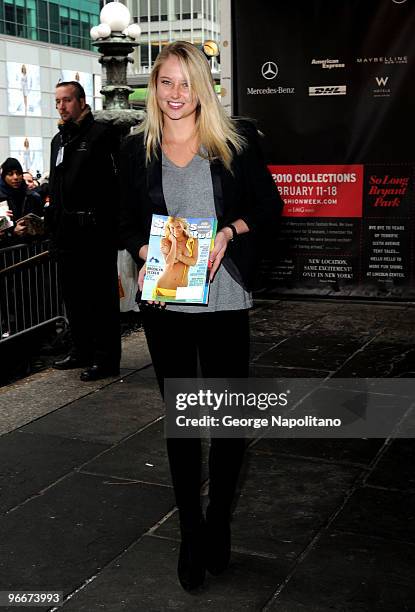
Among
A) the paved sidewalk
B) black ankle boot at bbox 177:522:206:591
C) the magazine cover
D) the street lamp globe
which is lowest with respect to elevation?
the paved sidewalk

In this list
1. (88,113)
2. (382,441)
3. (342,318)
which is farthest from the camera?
(342,318)

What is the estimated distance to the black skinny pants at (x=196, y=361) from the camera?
3.02m

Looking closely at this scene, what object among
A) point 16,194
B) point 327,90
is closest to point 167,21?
point 16,194

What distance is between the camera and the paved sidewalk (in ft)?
10.2

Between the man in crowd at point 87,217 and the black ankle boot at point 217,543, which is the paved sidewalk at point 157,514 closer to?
the black ankle boot at point 217,543

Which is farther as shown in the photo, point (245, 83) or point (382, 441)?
point (245, 83)

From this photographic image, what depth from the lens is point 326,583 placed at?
10.3 feet

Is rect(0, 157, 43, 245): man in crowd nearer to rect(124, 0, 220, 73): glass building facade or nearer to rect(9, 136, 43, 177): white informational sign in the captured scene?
rect(9, 136, 43, 177): white informational sign

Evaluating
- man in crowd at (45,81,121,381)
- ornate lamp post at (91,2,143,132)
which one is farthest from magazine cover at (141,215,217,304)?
ornate lamp post at (91,2,143,132)

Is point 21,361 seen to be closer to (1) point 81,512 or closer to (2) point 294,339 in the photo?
(2) point 294,339

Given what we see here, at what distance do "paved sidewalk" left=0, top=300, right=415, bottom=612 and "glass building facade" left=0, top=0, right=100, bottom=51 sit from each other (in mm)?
50974

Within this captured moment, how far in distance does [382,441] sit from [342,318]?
135 inches

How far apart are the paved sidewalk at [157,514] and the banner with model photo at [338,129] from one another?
11.0 ft

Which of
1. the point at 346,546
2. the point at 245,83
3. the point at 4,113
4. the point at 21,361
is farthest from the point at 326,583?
the point at 4,113
